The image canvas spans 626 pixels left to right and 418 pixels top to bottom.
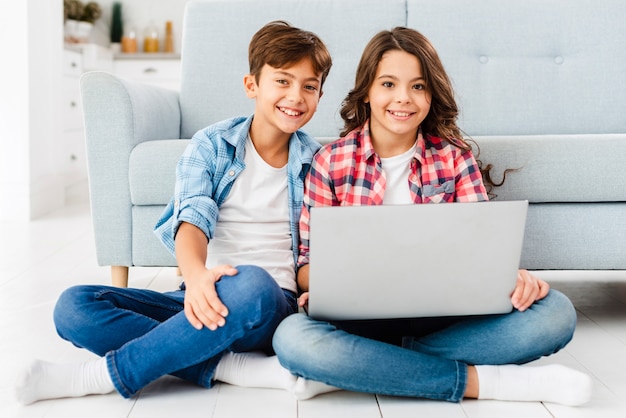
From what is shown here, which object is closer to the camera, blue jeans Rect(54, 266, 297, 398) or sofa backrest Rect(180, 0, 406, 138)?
blue jeans Rect(54, 266, 297, 398)

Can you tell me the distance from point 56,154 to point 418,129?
2607 mm

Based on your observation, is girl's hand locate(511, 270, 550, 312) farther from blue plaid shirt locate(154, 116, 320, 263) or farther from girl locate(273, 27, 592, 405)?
blue plaid shirt locate(154, 116, 320, 263)

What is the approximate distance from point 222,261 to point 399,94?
448 mm

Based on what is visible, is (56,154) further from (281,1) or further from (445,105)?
(445,105)

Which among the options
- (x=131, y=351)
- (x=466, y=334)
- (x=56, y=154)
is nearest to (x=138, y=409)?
(x=131, y=351)

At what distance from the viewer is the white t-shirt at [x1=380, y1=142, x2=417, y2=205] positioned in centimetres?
142

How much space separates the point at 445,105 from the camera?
144 centimetres

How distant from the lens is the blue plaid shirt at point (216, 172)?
1377mm

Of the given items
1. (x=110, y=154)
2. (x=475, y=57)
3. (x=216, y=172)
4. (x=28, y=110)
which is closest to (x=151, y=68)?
(x=28, y=110)

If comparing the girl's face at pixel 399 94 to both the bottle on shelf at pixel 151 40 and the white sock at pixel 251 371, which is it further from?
the bottle on shelf at pixel 151 40

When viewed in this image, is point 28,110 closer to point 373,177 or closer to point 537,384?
point 373,177

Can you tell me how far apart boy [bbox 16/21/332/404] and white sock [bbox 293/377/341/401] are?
11 cm

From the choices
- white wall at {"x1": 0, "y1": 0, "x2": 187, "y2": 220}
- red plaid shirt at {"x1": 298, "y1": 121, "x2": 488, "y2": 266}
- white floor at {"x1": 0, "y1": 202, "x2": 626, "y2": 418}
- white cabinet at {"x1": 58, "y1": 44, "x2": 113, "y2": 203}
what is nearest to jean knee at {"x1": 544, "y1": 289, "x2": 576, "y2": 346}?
white floor at {"x1": 0, "y1": 202, "x2": 626, "y2": 418}

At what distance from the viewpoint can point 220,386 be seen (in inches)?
51.3
